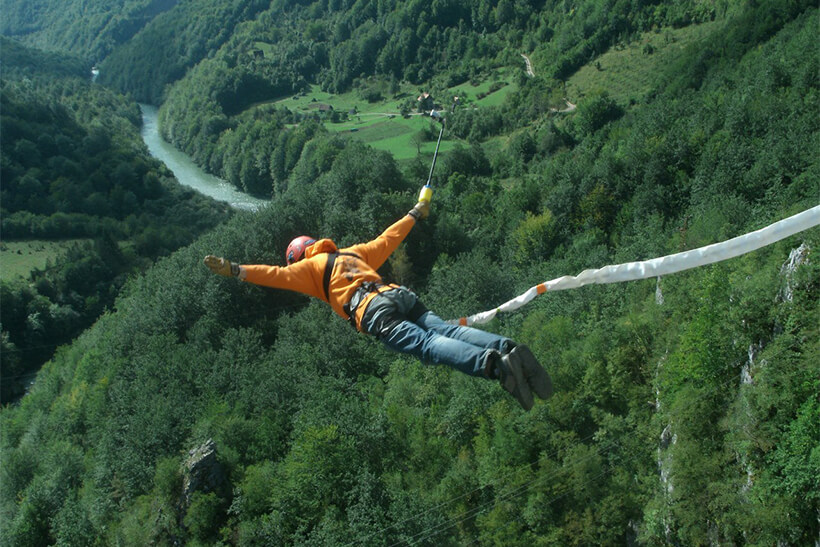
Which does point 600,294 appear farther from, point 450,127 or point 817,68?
point 450,127

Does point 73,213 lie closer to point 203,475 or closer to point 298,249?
point 203,475

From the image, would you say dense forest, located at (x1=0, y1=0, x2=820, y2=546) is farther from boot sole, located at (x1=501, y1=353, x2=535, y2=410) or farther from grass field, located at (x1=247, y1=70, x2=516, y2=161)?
grass field, located at (x1=247, y1=70, x2=516, y2=161)

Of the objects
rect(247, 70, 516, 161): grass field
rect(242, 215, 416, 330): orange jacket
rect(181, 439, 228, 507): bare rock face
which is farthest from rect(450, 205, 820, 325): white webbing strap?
rect(247, 70, 516, 161): grass field

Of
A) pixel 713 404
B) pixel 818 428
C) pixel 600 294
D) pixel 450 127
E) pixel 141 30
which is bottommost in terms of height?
pixel 450 127

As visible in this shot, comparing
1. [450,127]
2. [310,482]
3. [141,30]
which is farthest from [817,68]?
[141,30]

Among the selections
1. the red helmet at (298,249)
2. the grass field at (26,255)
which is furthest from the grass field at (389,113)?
the red helmet at (298,249)

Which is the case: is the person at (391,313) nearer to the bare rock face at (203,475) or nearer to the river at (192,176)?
the bare rock face at (203,475)
